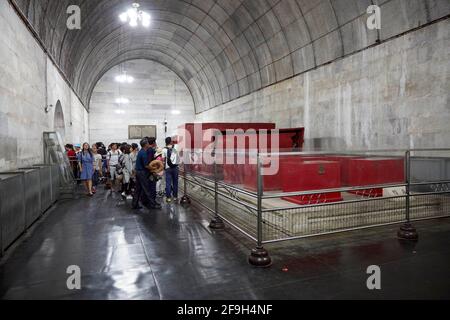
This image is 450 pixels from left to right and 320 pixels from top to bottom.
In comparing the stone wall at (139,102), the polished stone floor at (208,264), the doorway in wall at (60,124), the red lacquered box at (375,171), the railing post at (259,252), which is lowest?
the polished stone floor at (208,264)

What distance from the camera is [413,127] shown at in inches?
298

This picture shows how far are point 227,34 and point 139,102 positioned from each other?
12026 mm

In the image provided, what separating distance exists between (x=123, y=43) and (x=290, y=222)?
1839 cm

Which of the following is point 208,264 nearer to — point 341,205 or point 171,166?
point 341,205

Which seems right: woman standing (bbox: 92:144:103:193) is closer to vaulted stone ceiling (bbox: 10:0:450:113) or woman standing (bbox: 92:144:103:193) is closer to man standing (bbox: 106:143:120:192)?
man standing (bbox: 106:143:120:192)

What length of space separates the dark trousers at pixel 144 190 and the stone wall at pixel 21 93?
2.52 metres

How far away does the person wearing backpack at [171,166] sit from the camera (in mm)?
8570

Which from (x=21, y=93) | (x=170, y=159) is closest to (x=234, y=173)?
(x=170, y=159)

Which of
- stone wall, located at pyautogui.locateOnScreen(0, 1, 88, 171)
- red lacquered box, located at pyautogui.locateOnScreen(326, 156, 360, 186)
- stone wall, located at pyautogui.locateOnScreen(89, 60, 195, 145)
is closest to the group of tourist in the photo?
stone wall, located at pyautogui.locateOnScreen(0, 1, 88, 171)

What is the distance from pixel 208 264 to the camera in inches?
167

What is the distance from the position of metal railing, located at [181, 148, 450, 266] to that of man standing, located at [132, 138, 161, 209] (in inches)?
72.4

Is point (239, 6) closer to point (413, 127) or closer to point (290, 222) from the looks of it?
point (413, 127)

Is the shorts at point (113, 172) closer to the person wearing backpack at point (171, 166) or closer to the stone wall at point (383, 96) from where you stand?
the person wearing backpack at point (171, 166)

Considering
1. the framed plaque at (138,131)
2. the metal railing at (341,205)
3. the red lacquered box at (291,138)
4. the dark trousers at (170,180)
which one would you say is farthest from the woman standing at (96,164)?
the framed plaque at (138,131)
